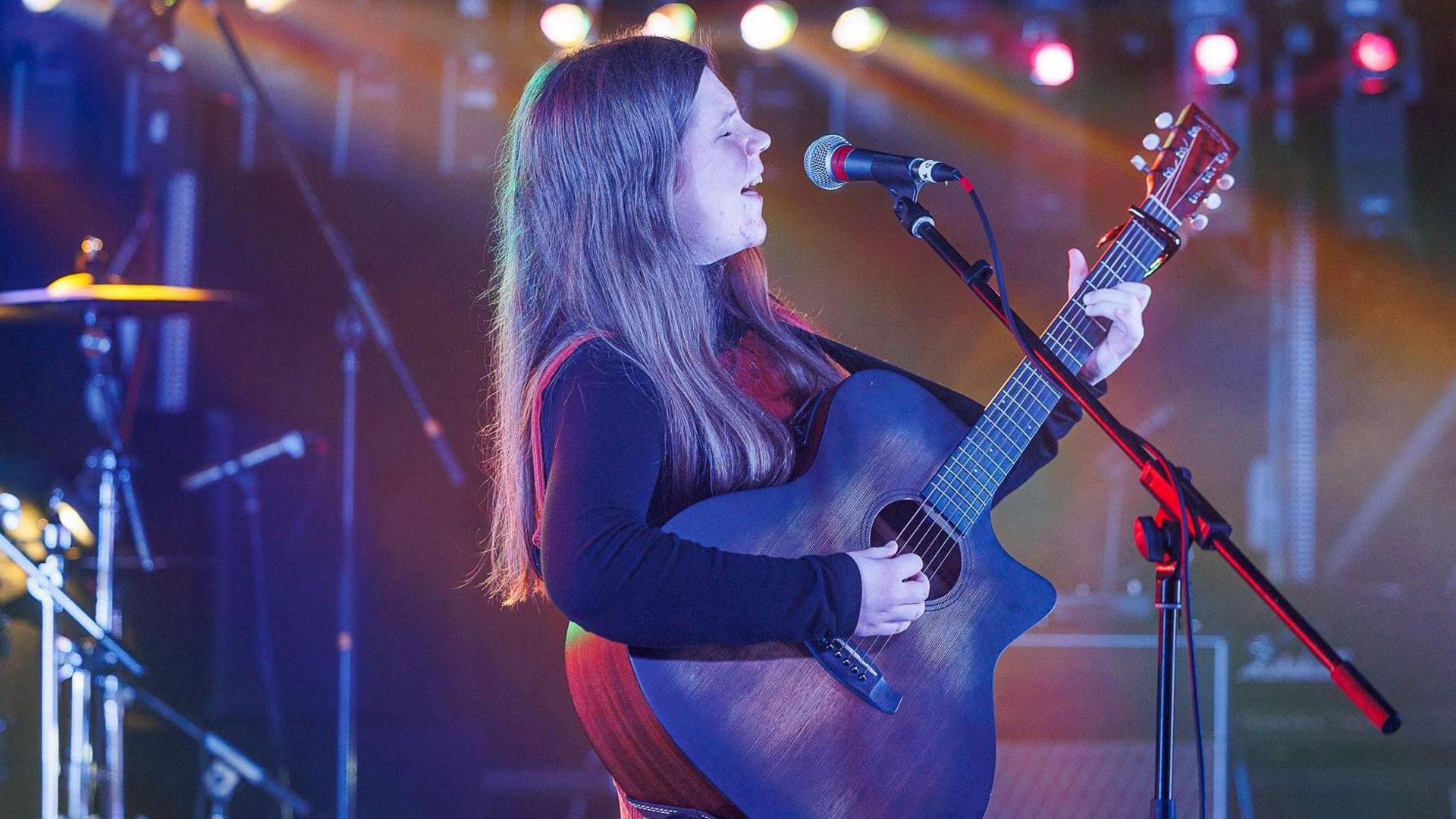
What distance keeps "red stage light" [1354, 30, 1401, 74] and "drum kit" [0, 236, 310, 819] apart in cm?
442

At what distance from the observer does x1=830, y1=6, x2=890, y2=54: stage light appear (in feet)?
17.4

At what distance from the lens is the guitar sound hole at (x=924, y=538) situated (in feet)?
6.68

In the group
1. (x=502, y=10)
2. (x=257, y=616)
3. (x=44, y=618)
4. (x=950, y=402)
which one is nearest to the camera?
(x=950, y=402)

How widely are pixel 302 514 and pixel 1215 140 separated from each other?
4.07 m

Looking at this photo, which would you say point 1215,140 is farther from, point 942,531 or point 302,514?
point 302,514

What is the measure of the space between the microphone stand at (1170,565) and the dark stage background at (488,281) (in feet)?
9.76

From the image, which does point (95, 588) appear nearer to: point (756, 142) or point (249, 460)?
point (249, 460)

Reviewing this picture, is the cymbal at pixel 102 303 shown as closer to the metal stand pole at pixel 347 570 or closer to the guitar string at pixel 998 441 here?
the metal stand pole at pixel 347 570

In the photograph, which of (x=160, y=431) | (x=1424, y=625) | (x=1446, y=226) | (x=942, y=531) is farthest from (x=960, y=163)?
(x=942, y=531)

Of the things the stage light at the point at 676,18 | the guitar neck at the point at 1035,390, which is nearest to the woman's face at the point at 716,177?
the guitar neck at the point at 1035,390

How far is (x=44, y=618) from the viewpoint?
4188 mm

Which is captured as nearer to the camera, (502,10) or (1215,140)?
(1215,140)

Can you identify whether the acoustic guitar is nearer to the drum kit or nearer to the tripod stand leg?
the drum kit

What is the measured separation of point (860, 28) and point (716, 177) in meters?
3.47
